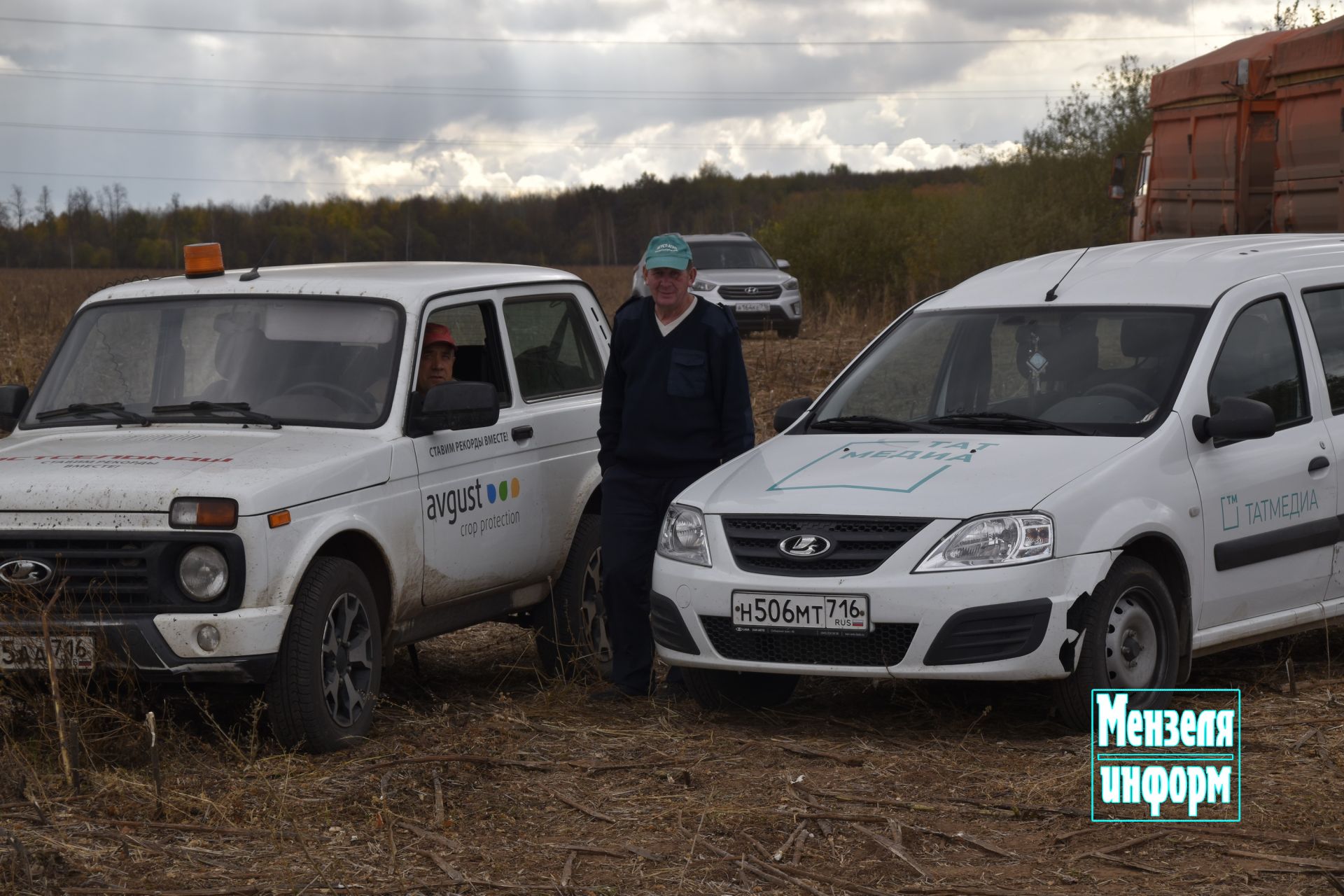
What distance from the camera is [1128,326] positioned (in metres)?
6.79

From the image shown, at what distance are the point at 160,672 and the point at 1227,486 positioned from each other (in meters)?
3.91

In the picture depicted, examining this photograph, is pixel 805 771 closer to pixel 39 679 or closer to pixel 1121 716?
pixel 1121 716

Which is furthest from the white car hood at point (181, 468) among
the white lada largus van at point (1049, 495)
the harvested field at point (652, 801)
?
the white lada largus van at point (1049, 495)

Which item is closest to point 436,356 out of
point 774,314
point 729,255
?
point 774,314

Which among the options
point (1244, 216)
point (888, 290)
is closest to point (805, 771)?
point (1244, 216)

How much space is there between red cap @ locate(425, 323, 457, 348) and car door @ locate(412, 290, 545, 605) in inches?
1.2

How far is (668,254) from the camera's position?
23.1ft

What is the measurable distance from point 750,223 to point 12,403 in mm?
71796

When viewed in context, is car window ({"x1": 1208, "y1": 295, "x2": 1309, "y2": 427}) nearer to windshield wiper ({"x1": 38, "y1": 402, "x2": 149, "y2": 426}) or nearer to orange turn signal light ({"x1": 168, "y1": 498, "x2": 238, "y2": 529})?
orange turn signal light ({"x1": 168, "y1": 498, "x2": 238, "y2": 529})

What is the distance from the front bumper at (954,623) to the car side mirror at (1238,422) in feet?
2.71

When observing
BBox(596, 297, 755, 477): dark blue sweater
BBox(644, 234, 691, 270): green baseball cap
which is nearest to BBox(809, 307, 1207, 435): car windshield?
BBox(596, 297, 755, 477): dark blue sweater

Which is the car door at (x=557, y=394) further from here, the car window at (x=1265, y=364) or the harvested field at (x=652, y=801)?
the car window at (x=1265, y=364)

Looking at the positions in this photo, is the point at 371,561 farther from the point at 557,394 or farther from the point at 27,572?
the point at 557,394

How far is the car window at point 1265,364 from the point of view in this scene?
6.65 meters
